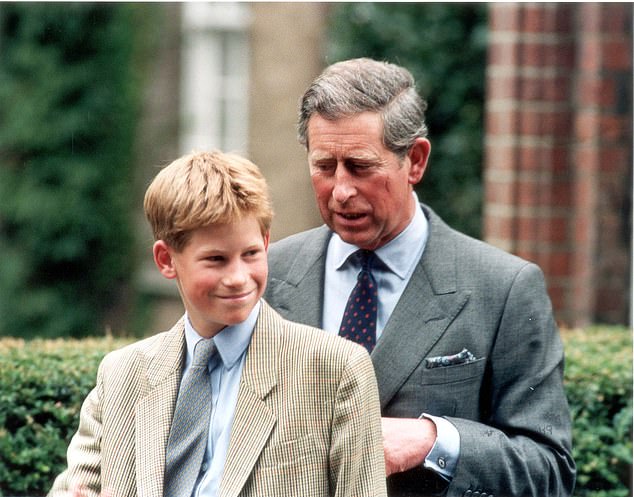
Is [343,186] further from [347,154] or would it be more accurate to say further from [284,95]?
[284,95]

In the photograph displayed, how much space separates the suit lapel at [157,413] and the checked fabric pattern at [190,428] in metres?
0.02

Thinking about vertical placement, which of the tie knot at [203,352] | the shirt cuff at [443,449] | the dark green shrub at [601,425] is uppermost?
the tie knot at [203,352]

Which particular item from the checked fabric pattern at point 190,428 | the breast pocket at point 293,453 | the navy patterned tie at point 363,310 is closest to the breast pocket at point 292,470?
the breast pocket at point 293,453

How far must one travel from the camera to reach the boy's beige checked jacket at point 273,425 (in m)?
2.71

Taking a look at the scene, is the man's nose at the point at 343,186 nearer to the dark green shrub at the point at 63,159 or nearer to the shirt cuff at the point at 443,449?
the shirt cuff at the point at 443,449

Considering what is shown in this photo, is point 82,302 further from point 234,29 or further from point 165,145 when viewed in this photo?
point 234,29

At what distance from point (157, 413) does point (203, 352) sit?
0.18 m

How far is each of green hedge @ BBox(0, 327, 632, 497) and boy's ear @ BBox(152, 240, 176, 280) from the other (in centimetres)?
97

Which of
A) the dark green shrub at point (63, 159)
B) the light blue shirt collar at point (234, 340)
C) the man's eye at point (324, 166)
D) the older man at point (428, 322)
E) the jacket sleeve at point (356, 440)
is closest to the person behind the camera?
the jacket sleeve at point (356, 440)

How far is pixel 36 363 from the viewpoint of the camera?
3836mm

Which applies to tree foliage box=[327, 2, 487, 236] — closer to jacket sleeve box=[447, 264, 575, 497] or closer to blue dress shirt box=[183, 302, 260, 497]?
jacket sleeve box=[447, 264, 575, 497]

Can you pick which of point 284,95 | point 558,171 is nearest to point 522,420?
point 558,171

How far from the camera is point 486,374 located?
3.26m

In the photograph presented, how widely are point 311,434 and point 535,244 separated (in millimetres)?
3590
